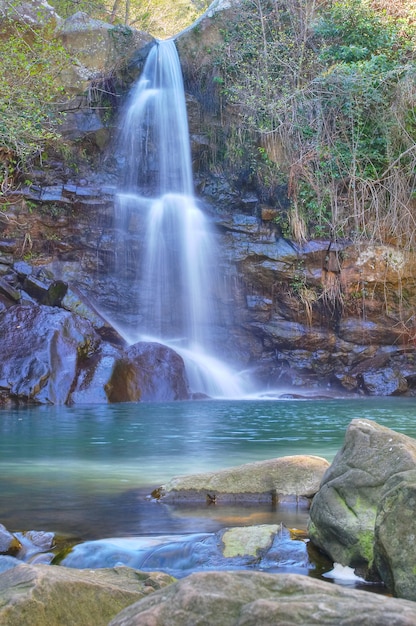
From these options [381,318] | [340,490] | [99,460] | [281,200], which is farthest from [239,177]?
[340,490]

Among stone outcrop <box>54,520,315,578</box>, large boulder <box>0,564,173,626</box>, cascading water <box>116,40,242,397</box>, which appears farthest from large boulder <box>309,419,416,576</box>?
cascading water <box>116,40,242,397</box>

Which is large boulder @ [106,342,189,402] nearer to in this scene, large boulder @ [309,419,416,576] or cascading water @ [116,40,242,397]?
cascading water @ [116,40,242,397]

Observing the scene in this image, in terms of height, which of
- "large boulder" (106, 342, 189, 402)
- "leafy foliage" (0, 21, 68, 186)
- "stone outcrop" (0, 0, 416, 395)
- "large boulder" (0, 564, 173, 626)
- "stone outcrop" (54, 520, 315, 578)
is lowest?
"stone outcrop" (54, 520, 315, 578)

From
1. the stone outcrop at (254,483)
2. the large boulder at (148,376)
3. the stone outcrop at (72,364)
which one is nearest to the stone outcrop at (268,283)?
the stone outcrop at (72,364)

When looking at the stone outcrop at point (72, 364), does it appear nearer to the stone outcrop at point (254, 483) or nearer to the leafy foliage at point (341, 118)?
the leafy foliage at point (341, 118)

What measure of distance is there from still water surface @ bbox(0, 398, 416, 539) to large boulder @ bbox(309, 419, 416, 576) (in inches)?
28.9

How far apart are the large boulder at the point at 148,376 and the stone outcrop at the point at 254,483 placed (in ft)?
26.5

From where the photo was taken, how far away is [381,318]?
16.8 meters

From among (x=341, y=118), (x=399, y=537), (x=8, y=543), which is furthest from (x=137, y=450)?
(x=341, y=118)

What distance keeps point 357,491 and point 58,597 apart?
5.81ft

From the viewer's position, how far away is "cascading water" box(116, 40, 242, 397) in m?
16.5

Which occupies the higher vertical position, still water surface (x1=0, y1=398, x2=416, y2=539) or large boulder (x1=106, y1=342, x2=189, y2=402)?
large boulder (x1=106, y1=342, x2=189, y2=402)

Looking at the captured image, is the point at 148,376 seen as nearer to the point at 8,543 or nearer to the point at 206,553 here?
Result: the point at 8,543

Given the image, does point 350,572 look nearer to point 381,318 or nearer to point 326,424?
point 326,424
